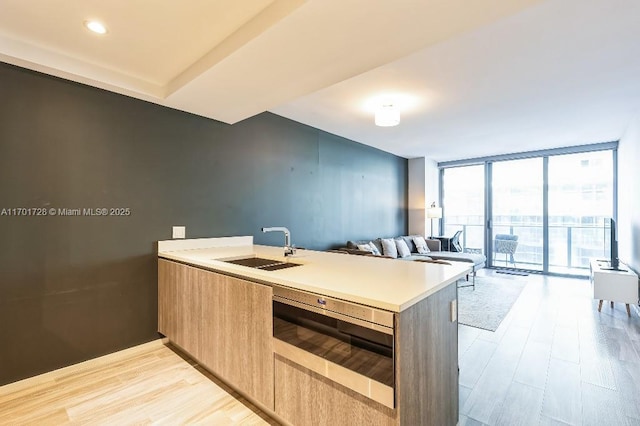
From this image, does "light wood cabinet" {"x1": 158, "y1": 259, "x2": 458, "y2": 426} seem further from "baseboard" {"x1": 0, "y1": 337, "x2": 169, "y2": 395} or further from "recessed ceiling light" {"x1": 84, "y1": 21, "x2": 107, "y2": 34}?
"recessed ceiling light" {"x1": 84, "y1": 21, "x2": 107, "y2": 34}

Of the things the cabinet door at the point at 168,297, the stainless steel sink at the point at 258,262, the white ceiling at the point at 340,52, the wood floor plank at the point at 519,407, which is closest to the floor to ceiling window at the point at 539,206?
the white ceiling at the point at 340,52

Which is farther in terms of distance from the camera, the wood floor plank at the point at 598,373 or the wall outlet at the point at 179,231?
the wall outlet at the point at 179,231

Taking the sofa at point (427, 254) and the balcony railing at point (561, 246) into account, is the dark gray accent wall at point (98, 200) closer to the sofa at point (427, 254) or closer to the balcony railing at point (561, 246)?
the sofa at point (427, 254)

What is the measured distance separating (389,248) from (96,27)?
4758mm

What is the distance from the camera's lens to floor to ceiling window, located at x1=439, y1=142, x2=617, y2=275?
18.9 feet

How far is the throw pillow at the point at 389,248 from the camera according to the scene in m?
5.32

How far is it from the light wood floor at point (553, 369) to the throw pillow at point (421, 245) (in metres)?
2.40

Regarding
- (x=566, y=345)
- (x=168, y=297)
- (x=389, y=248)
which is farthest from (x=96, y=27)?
(x=389, y=248)

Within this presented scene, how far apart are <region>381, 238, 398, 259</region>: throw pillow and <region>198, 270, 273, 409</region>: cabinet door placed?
3.71m

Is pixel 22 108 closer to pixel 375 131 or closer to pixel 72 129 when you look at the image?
pixel 72 129

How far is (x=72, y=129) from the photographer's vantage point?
Answer: 2375mm

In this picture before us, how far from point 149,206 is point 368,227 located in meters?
3.79

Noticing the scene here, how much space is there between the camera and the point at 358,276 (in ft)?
5.36

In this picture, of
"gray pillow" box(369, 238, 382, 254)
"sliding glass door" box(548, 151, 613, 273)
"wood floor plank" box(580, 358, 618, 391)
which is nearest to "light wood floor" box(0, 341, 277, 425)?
"wood floor plank" box(580, 358, 618, 391)
